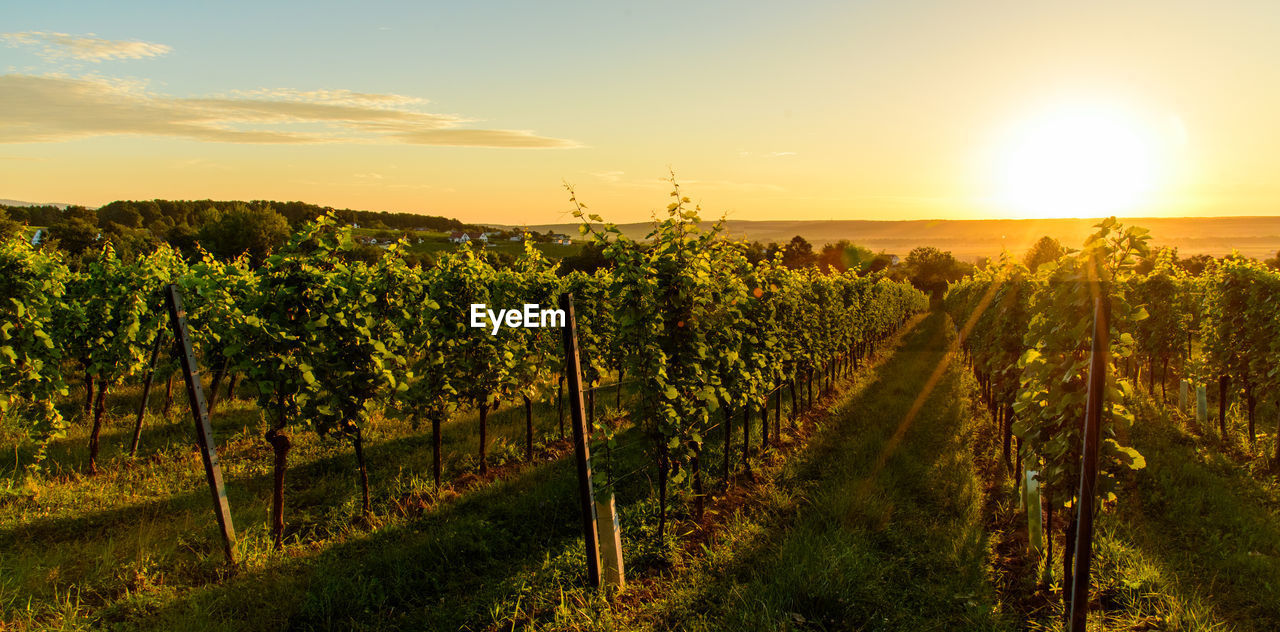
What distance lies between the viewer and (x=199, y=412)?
626 cm

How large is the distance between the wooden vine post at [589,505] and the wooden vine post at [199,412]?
3.86 metres

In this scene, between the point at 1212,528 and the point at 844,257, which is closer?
the point at 1212,528

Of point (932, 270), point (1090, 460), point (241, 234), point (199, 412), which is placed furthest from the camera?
point (932, 270)

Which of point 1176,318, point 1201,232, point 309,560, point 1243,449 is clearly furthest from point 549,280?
point 1201,232

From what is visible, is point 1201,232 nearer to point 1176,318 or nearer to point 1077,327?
point 1176,318

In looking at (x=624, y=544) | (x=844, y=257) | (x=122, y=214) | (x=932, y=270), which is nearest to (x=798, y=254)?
(x=932, y=270)

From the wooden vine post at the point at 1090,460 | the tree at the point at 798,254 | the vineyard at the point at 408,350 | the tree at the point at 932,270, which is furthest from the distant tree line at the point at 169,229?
the tree at the point at 932,270

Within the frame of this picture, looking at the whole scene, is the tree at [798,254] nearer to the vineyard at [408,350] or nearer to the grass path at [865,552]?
the vineyard at [408,350]

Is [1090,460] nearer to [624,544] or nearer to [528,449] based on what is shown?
[624,544]

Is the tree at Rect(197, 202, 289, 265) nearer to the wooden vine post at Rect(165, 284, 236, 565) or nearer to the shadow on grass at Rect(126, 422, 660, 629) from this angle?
the wooden vine post at Rect(165, 284, 236, 565)

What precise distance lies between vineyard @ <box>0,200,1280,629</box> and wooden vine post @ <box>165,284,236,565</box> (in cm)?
35

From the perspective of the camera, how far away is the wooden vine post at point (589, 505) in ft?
19.1

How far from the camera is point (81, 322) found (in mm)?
10430

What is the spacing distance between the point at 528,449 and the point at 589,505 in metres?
4.79
